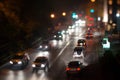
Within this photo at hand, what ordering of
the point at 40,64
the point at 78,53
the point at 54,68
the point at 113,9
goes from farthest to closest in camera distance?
the point at 113,9
the point at 78,53
the point at 54,68
the point at 40,64

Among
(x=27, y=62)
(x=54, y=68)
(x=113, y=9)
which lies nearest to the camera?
(x=54, y=68)

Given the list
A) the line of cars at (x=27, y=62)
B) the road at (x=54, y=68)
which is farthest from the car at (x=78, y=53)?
the line of cars at (x=27, y=62)

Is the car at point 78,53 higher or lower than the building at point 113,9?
lower

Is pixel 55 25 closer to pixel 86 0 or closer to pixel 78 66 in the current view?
pixel 86 0

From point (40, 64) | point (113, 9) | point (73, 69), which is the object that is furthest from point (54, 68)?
point (113, 9)

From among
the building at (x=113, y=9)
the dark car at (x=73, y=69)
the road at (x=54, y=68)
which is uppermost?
the building at (x=113, y=9)

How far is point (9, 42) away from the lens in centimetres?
5528

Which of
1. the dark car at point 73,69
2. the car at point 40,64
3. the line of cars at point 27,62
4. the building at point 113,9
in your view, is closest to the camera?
the dark car at point 73,69

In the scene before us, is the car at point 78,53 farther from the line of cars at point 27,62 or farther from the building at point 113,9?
the building at point 113,9

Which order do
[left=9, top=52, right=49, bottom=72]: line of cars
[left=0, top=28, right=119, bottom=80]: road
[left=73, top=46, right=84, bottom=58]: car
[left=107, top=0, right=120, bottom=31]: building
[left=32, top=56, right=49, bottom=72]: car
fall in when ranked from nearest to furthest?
[left=0, top=28, right=119, bottom=80]: road
[left=32, top=56, right=49, bottom=72]: car
[left=9, top=52, right=49, bottom=72]: line of cars
[left=73, top=46, right=84, bottom=58]: car
[left=107, top=0, right=120, bottom=31]: building

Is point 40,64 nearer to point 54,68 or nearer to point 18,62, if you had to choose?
point 54,68

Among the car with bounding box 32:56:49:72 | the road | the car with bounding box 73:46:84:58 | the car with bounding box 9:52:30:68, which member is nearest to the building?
the road

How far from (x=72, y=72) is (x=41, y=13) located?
4304 cm

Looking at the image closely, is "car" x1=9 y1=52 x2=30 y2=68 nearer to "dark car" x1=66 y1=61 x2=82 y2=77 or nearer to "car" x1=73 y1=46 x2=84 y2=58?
"dark car" x1=66 y1=61 x2=82 y2=77
